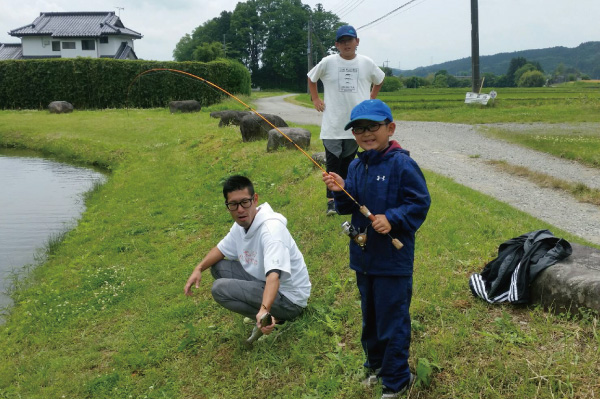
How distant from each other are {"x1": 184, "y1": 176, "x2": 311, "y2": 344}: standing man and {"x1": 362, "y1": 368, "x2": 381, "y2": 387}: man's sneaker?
823 millimetres

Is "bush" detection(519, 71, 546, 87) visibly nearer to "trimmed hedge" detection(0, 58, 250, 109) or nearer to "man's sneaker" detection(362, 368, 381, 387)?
"trimmed hedge" detection(0, 58, 250, 109)

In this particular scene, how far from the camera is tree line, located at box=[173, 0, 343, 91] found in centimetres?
6775

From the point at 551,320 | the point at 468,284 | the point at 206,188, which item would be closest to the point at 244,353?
the point at 468,284

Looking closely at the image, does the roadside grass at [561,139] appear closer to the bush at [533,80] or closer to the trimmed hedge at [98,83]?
the trimmed hedge at [98,83]

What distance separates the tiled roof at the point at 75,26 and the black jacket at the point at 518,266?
51663 millimetres

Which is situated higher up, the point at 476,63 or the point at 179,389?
the point at 476,63

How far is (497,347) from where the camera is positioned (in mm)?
3236

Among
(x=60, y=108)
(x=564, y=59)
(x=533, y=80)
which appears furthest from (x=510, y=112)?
(x=564, y=59)

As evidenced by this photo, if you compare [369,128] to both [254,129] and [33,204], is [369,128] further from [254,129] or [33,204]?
[33,204]

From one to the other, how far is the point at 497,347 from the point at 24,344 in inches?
177

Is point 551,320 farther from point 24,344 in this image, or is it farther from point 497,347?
point 24,344

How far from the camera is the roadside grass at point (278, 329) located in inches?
125

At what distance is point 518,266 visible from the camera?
372 centimetres

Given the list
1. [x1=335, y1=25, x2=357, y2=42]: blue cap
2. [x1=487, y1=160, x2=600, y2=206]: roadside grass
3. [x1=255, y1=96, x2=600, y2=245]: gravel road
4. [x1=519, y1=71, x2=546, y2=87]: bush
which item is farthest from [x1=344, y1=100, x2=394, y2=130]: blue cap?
[x1=519, y1=71, x2=546, y2=87]: bush
